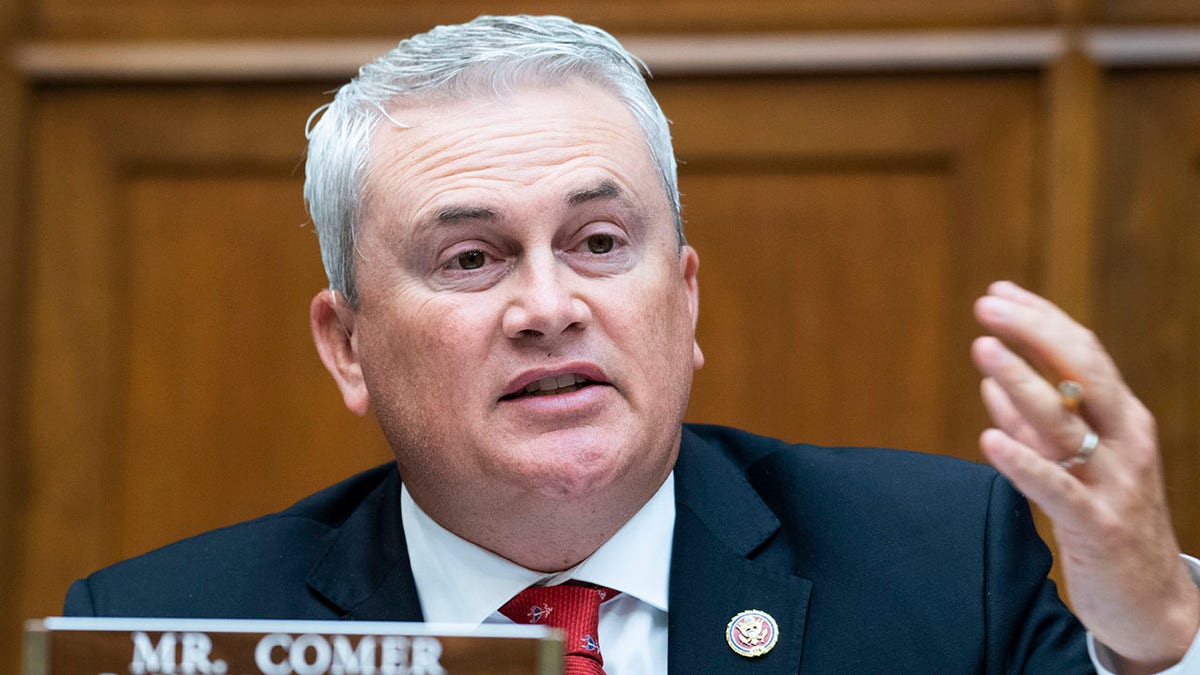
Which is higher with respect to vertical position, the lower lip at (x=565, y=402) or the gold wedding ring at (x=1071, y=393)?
the lower lip at (x=565, y=402)

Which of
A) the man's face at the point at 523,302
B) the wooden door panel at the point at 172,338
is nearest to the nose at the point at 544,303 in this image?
the man's face at the point at 523,302

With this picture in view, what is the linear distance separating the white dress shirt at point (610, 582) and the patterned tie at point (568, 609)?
0.04 ft

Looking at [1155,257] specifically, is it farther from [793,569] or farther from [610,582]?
[610,582]

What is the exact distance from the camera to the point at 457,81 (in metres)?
1.79

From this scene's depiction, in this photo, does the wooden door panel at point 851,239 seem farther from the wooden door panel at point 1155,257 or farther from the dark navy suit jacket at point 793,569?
the dark navy suit jacket at point 793,569

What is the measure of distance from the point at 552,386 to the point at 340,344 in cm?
47

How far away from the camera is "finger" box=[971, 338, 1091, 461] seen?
118 centimetres

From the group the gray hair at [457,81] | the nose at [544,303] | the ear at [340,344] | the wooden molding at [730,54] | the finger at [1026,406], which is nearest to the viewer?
the finger at [1026,406]

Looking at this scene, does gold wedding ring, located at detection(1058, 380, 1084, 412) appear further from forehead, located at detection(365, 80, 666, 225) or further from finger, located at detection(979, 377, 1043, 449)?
forehead, located at detection(365, 80, 666, 225)

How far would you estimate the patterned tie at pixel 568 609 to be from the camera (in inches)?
64.7

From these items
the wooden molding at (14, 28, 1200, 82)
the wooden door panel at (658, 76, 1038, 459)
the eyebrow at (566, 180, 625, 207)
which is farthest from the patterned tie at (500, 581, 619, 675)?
the wooden molding at (14, 28, 1200, 82)

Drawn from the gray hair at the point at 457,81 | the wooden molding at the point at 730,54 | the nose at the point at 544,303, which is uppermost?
the wooden molding at the point at 730,54

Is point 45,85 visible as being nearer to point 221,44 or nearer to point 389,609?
point 221,44

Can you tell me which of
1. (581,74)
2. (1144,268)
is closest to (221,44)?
(581,74)
